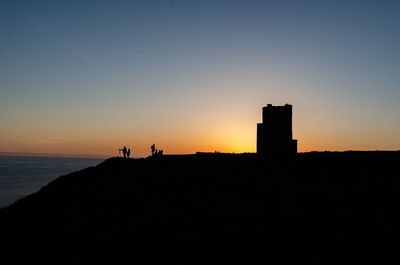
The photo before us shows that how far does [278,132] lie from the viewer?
16.2m

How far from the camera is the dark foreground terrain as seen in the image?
18.4 ft

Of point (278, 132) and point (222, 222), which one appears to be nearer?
point (222, 222)

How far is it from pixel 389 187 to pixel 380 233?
12.8ft

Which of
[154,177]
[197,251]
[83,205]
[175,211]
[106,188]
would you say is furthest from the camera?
[154,177]

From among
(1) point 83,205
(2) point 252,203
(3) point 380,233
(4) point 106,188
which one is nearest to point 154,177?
(4) point 106,188

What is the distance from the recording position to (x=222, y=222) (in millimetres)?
7133

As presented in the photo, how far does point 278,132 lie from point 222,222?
380 inches

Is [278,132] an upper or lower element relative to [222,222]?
upper

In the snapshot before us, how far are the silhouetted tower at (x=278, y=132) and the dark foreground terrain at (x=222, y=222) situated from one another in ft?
10.7

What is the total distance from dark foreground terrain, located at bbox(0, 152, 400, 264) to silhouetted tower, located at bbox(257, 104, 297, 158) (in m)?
3.26

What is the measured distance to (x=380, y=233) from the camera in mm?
5996

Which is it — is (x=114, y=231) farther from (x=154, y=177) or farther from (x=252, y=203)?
(x=154, y=177)

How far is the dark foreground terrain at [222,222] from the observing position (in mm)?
5609

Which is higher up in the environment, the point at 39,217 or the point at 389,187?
the point at 389,187
